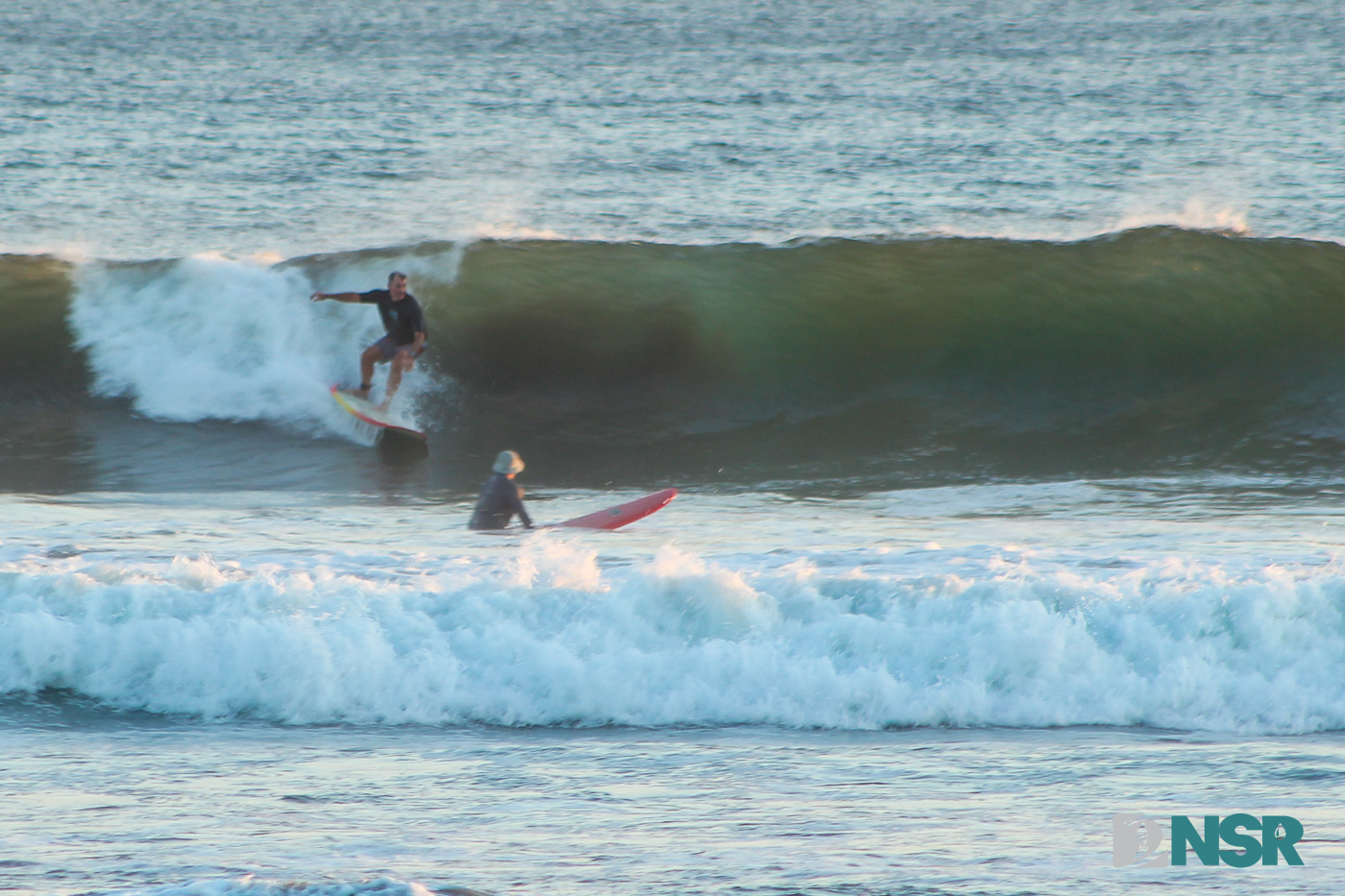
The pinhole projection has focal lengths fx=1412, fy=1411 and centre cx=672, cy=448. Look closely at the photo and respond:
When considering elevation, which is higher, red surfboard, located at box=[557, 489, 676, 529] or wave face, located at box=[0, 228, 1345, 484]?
wave face, located at box=[0, 228, 1345, 484]

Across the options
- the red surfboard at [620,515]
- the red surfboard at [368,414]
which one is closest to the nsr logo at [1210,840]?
the red surfboard at [620,515]

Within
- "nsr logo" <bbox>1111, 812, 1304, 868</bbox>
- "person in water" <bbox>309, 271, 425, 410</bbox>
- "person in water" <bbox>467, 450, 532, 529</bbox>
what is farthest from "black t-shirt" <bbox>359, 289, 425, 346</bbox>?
"nsr logo" <bbox>1111, 812, 1304, 868</bbox>

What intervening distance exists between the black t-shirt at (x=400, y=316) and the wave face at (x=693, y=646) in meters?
5.72

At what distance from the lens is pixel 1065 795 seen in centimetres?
552

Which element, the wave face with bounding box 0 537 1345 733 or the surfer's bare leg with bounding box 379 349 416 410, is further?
the surfer's bare leg with bounding box 379 349 416 410

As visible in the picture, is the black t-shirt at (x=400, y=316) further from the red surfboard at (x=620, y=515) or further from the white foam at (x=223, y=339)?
the red surfboard at (x=620, y=515)

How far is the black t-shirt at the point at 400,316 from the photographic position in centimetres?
1338

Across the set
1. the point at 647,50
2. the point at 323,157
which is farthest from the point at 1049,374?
the point at 647,50

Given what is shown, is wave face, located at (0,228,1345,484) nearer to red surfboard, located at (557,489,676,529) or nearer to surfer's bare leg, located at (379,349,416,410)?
surfer's bare leg, located at (379,349,416,410)

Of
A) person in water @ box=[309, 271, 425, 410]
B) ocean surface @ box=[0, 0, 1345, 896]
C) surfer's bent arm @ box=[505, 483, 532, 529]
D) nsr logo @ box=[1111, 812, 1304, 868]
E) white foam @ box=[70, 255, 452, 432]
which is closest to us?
nsr logo @ box=[1111, 812, 1304, 868]

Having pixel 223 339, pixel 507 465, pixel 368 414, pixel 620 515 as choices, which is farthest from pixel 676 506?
pixel 223 339

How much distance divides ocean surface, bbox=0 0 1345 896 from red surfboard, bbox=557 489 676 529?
13 cm

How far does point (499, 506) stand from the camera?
10039 mm

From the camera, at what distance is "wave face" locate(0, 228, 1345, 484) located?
44.3 ft
